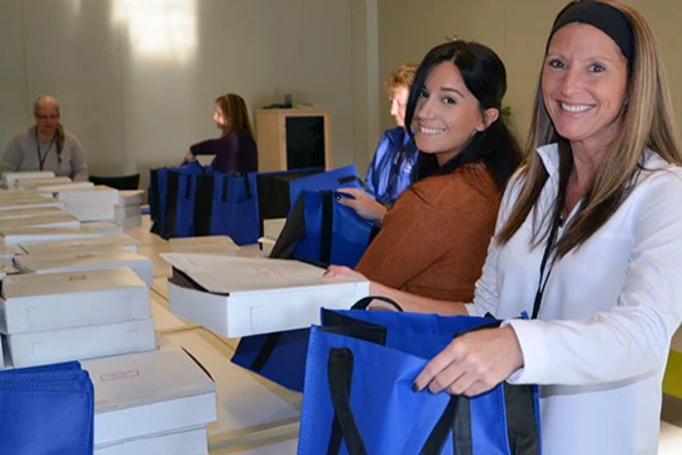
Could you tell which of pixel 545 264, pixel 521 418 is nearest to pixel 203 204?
pixel 545 264

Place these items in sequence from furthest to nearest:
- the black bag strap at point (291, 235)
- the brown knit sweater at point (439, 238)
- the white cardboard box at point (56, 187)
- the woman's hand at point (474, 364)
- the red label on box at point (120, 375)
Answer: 1. the white cardboard box at point (56, 187)
2. the black bag strap at point (291, 235)
3. the brown knit sweater at point (439, 238)
4. the red label on box at point (120, 375)
5. the woman's hand at point (474, 364)

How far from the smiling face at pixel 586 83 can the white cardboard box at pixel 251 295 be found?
17.6 inches

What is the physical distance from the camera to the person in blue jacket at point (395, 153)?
351cm

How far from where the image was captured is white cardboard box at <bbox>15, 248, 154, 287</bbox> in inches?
67.7

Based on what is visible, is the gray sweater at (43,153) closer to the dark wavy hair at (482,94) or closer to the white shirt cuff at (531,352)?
the dark wavy hair at (482,94)

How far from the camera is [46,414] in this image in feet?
2.82

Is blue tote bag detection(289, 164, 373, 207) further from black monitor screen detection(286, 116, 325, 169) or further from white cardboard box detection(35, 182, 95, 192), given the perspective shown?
black monitor screen detection(286, 116, 325, 169)

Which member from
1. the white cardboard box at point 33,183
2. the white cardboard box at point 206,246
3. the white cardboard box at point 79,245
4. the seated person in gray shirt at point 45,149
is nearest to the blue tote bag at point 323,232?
the white cardboard box at point 79,245

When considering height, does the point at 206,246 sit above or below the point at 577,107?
below

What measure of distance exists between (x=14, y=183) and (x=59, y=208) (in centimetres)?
129

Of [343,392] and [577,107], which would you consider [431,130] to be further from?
[343,392]

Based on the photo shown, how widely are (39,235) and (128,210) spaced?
1598 mm

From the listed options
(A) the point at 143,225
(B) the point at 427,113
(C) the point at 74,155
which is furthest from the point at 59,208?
(C) the point at 74,155

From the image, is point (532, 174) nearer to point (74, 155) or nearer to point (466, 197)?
point (466, 197)
